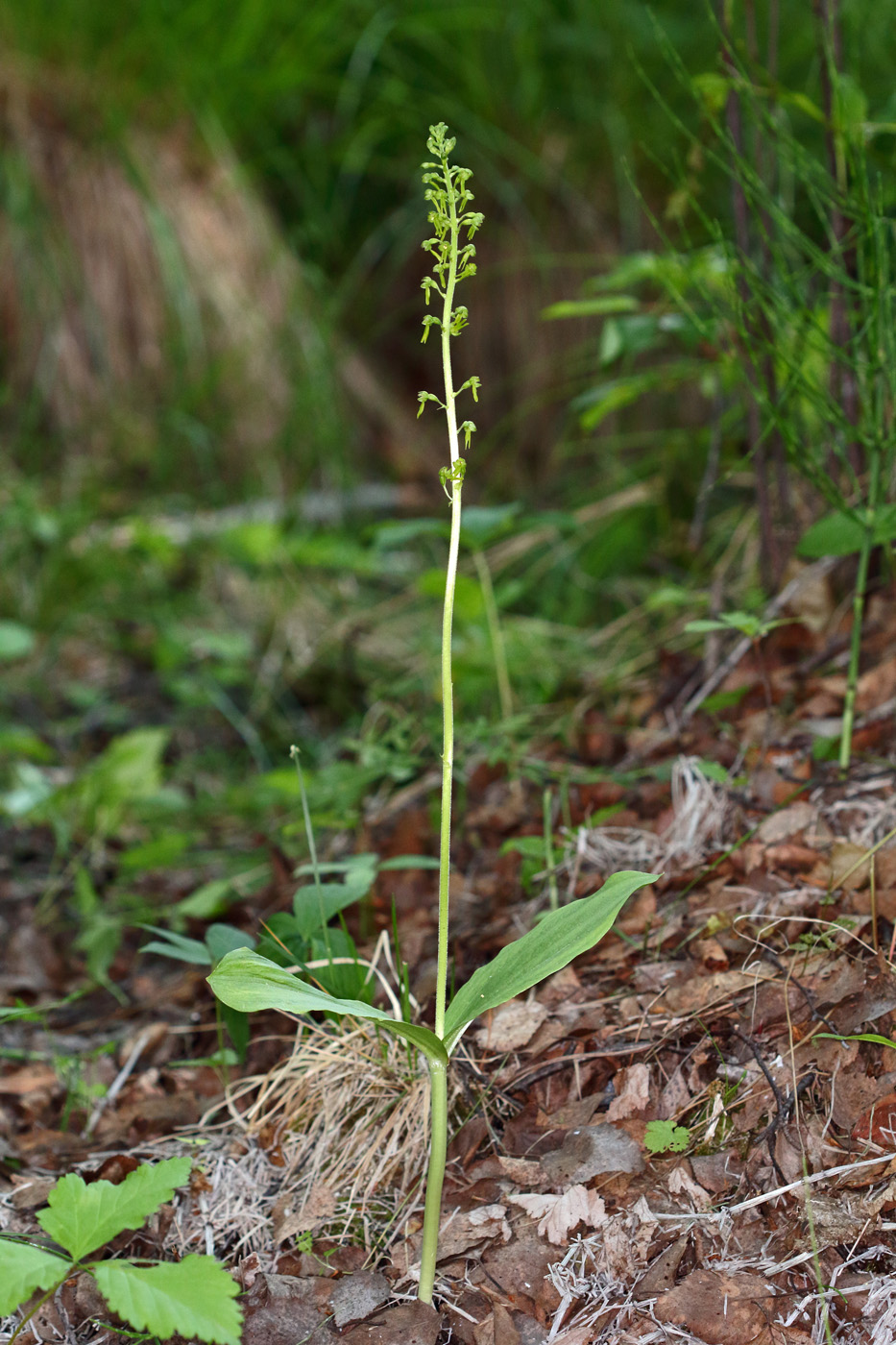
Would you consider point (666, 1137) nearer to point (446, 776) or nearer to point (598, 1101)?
point (598, 1101)

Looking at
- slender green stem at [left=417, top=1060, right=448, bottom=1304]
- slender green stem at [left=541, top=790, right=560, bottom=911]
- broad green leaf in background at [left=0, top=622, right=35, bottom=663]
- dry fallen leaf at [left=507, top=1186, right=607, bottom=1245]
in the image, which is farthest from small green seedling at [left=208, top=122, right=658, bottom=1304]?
broad green leaf in background at [left=0, top=622, right=35, bottom=663]

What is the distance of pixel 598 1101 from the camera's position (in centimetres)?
105

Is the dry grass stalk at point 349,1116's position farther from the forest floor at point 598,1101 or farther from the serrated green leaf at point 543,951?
the serrated green leaf at point 543,951

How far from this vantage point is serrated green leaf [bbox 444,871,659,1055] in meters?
0.84

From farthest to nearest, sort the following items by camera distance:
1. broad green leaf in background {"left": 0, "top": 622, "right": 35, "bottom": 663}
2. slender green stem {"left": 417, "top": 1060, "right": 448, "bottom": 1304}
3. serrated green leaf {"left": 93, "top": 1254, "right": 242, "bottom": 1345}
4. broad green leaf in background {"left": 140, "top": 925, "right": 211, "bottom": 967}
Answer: broad green leaf in background {"left": 0, "top": 622, "right": 35, "bottom": 663} < broad green leaf in background {"left": 140, "top": 925, "right": 211, "bottom": 967} < slender green stem {"left": 417, "top": 1060, "right": 448, "bottom": 1304} < serrated green leaf {"left": 93, "top": 1254, "right": 242, "bottom": 1345}

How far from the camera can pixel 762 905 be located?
1.18 meters

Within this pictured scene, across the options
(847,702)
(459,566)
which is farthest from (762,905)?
(459,566)

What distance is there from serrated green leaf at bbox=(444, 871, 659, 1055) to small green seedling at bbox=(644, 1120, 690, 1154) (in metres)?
0.24

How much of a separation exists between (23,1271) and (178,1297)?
0.13 m

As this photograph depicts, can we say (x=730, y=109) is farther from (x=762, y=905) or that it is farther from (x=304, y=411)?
(x=304, y=411)

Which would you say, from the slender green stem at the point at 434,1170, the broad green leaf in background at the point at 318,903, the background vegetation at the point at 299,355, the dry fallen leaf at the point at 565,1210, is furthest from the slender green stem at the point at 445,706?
the background vegetation at the point at 299,355

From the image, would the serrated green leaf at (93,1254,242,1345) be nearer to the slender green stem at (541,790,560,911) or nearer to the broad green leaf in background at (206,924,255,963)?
the broad green leaf in background at (206,924,255,963)

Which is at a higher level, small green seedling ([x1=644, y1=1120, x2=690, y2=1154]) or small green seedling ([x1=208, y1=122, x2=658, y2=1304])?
small green seedling ([x1=208, y1=122, x2=658, y2=1304])

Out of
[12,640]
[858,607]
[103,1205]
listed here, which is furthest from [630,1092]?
[12,640]
